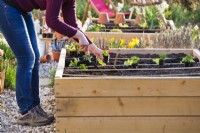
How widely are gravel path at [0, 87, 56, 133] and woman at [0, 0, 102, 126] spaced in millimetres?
56

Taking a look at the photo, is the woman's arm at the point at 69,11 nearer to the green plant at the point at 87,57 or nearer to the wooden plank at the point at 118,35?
the green plant at the point at 87,57

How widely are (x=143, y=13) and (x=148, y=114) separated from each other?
147 inches

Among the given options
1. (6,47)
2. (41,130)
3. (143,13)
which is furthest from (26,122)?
(143,13)

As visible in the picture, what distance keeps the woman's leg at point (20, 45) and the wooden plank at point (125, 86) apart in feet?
1.46

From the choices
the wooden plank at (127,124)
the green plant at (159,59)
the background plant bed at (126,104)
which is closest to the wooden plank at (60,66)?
the background plant bed at (126,104)

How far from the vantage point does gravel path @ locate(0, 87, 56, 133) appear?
398 centimetres

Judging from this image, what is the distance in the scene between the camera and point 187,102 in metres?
3.45

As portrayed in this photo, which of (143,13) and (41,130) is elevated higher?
(143,13)

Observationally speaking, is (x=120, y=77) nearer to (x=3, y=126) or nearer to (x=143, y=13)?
(x=3, y=126)

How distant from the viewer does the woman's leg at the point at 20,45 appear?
11.7ft

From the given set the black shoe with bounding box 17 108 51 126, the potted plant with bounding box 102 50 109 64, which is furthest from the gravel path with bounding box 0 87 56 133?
the potted plant with bounding box 102 50 109 64

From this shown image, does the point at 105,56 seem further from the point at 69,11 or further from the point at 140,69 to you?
the point at 69,11

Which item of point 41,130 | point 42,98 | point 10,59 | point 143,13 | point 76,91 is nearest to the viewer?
point 76,91

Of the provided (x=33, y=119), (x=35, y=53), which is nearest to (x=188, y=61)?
(x=35, y=53)
